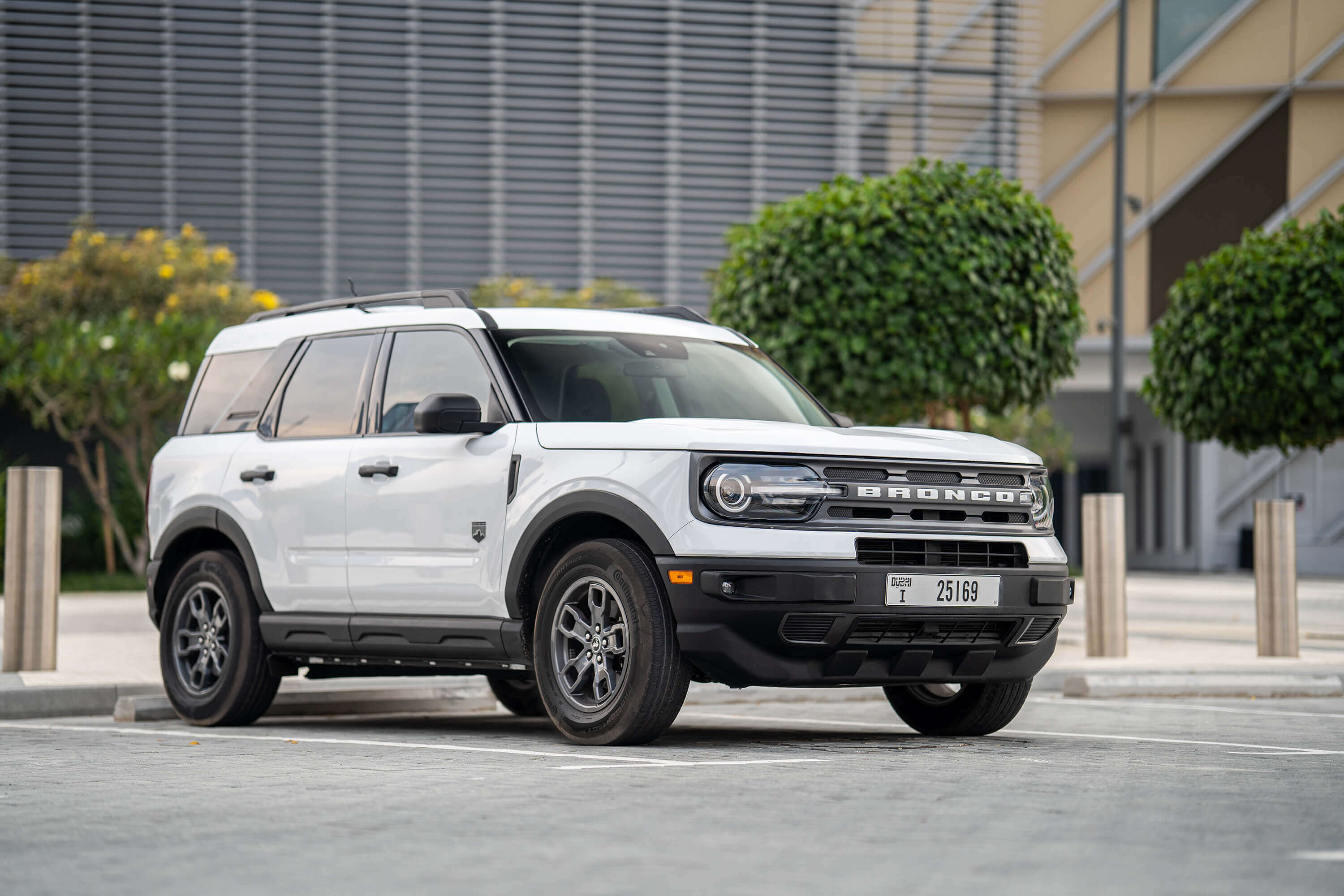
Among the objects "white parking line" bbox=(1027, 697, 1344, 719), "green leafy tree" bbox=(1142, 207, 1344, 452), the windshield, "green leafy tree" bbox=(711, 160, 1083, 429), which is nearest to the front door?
the windshield

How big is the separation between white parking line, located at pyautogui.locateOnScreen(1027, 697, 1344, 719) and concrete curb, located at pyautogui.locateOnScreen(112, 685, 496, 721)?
3258 mm

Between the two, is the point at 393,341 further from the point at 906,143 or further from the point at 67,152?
the point at 906,143

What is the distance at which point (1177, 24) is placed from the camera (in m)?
36.9

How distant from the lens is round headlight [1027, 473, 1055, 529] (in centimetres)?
779

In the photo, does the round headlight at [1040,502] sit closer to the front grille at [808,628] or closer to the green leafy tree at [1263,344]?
the front grille at [808,628]

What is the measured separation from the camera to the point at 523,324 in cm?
829

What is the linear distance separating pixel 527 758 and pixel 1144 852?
2.98 meters

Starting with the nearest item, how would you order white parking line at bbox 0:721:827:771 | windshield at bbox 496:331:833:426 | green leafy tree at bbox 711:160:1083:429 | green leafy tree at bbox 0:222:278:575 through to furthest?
white parking line at bbox 0:721:827:771 < windshield at bbox 496:331:833:426 < green leafy tree at bbox 711:160:1083:429 < green leafy tree at bbox 0:222:278:575

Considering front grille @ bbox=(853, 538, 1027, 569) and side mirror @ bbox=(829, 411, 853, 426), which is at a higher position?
side mirror @ bbox=(829, 411, 853, 426)

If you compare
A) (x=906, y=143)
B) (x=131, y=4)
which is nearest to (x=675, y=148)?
(x=906, y=143)

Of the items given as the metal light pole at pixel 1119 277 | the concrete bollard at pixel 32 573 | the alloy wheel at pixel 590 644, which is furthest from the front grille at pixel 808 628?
the metal light pole at pixel 1119 277

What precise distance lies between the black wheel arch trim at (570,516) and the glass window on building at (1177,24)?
32060mm

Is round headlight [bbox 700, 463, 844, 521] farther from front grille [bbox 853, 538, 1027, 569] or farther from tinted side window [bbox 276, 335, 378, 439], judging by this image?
tinted side window [bbox 276, 335, 378, 439]

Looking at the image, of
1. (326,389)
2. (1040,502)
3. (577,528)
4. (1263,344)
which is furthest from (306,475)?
(1263,344)
